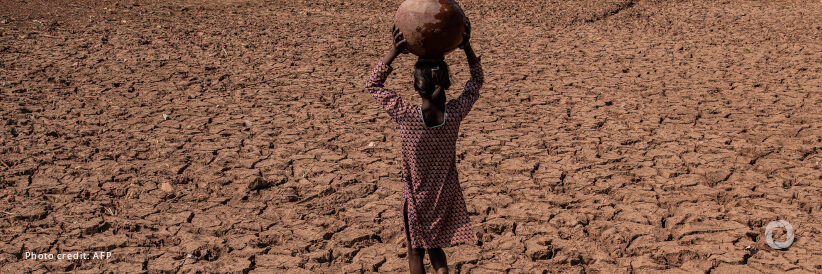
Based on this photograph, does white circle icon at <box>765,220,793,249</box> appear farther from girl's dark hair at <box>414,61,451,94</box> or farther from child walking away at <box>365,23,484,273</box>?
girl's dark hair at <box>414,61,451,94</box>

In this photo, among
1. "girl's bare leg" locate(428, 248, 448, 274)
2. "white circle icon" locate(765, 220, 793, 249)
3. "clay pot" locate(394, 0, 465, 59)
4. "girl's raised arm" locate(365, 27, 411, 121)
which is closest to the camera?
"clay pot" locate(394, 0, 465, 59)

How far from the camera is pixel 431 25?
2.85 m

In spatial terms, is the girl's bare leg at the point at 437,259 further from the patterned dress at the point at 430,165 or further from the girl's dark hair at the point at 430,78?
the girl's dark hair at the point at 430,78

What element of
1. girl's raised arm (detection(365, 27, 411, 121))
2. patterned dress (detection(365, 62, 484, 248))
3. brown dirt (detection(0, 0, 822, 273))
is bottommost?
brown dirt (detection(0, 0, 822, 273))

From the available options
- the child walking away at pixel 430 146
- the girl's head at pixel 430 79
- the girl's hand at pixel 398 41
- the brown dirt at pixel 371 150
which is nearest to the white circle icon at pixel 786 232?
the brown dirt at pixel 371 150

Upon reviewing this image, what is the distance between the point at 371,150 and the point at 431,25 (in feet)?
8.60

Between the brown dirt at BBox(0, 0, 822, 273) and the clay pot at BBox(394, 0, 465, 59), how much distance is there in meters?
1.29

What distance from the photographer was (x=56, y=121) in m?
5.94

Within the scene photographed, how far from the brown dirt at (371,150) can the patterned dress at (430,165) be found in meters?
0.65

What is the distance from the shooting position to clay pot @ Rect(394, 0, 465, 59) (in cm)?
286

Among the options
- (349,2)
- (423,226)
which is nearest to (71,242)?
(423,226)

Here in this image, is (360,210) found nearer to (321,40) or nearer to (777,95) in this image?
(777,95)

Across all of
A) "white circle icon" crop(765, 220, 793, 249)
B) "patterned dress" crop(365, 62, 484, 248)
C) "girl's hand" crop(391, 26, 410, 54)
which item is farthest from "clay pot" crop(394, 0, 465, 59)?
"white circle icon" crop(765, 220, 793, 249)

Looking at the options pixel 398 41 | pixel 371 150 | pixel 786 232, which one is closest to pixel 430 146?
pixel 398 41
